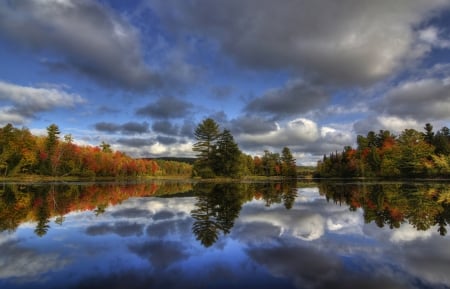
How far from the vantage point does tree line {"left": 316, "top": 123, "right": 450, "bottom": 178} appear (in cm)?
7212

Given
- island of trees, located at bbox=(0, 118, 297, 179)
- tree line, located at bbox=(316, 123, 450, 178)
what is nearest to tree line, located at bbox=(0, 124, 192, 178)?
island of trees, located at bbox=(0, 118, 297, 179)

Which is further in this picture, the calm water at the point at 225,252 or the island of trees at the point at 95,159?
the island of trees at the point at 95,159

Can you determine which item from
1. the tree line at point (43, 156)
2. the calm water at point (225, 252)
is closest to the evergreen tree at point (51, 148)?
the tree line at point (43, 156)

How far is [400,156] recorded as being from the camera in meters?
77.9

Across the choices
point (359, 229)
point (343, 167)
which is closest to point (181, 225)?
point (359, 229)

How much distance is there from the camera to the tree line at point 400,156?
7212cm

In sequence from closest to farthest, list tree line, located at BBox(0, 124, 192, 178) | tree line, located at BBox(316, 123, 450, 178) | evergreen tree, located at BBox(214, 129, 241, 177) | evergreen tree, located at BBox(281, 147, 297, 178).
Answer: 1. evergreen tree, located at BBox(214, 129, 241, 177)
2. tree line, located at BBox(316, 123, 450, 178)
3. tree line, located at BBox(0, 124, 192, 178)
4. evergreen tree, located at BBox(281, 147, 297, 178)

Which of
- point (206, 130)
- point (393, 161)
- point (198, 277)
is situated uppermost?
point (206, 130)

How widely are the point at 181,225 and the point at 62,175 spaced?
95819 mm

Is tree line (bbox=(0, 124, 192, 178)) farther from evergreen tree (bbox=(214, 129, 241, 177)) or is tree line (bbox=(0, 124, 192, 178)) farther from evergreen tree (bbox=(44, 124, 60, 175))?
evergreen tree (bbox=(214, 129, 241, 177))

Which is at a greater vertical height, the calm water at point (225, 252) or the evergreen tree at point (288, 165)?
the evergreen tree at point (288, 165)

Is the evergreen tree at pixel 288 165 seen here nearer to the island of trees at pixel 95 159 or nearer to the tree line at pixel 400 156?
the island of trees at pixel 95 159

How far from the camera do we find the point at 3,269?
681 centimetres

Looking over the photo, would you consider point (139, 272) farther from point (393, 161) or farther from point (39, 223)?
point (393, 161)
